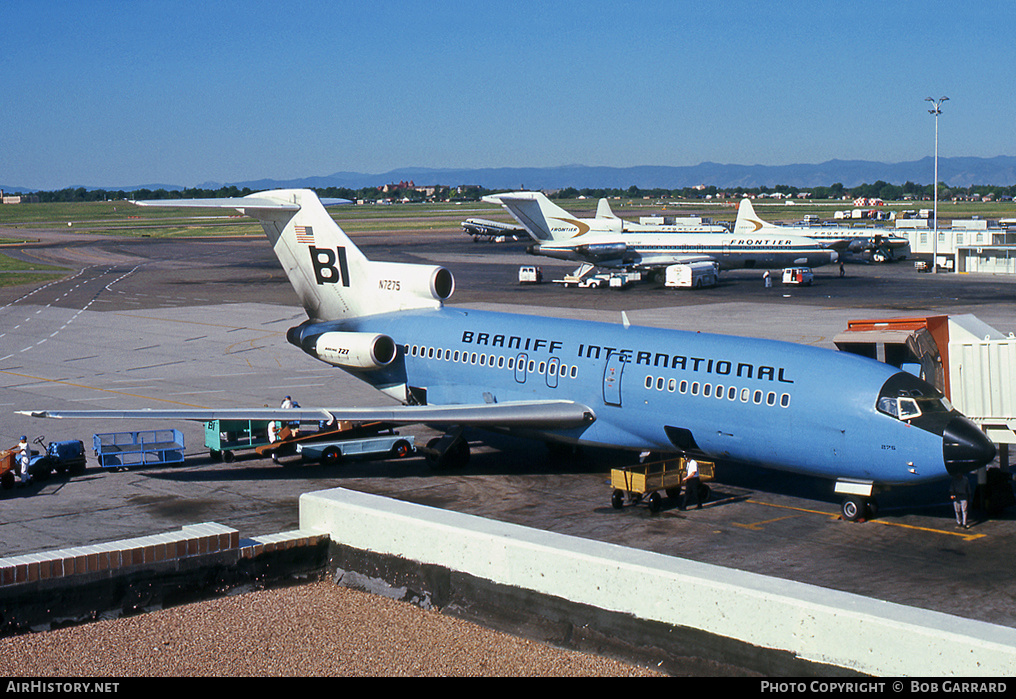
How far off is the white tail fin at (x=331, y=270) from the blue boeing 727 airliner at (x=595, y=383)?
0.16 ft

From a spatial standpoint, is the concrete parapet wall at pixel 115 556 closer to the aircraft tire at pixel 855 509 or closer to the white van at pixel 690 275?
the aircraft tire at pixel 855 509

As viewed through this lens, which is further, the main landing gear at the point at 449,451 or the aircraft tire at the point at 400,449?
the aircraft tire at the point at 400,449

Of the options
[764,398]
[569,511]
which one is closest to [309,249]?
[569,511]

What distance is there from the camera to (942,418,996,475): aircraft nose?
72.2 feet

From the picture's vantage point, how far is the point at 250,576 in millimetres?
15109

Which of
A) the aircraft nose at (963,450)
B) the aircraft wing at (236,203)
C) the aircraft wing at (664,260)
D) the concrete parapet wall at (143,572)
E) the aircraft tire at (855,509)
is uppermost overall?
the aircraft wing at (236,203)

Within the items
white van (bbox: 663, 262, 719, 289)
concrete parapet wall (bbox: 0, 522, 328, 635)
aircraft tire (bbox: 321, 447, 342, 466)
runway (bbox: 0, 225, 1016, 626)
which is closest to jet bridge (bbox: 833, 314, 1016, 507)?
runway (bbox: 0, 225, 1016, 626)

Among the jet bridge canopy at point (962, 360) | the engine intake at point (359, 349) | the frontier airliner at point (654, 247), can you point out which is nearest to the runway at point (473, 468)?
the jet bridge canopy at point (962, 360)

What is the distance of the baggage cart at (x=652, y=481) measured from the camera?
24656 millimetres

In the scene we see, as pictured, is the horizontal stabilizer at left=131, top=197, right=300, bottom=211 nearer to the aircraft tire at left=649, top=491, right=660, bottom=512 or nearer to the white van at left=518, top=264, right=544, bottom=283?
the aircraft tire at left=649, top=491, right=660, bottom=512

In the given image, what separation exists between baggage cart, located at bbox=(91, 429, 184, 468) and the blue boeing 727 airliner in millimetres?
3436
